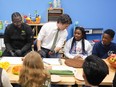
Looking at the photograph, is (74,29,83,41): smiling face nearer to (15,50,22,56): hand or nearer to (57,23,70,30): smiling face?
(57,23,70,30): smiling face

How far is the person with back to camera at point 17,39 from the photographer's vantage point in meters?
3.43

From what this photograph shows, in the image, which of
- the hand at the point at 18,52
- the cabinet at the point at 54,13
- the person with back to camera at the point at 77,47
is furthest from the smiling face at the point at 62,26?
the cabinet at the point at 54,13

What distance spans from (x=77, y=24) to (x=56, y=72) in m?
2.62

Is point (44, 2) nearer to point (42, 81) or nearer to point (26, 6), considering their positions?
point (26, 6)

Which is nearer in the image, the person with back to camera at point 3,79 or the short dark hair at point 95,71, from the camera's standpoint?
the short dark hair at point 95,71

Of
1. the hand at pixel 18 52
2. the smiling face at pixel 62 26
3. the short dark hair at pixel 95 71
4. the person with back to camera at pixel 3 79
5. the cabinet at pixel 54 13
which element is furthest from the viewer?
the cabinet at pixel 54 13

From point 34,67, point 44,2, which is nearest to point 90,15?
point 44,2

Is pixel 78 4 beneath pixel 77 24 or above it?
above

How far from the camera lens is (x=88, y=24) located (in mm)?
4871

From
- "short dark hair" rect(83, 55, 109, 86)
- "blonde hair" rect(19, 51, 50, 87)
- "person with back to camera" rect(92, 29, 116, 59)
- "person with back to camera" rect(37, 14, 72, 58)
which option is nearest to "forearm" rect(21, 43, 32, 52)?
"person with back to camera" rect(37, 14, 72, 58)

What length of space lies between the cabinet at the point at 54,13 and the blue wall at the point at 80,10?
148 mm

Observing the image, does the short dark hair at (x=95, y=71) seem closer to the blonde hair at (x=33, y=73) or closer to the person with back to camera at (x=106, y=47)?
the blonde hair at (x=33, y=73)

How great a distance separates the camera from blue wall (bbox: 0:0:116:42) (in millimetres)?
4707

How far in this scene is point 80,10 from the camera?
4797 millimetres
